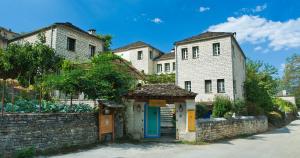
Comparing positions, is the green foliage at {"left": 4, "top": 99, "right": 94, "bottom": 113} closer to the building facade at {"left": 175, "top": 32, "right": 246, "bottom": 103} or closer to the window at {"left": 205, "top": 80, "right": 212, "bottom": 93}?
the building facade at {"left": 175, "top": 32, "right": 246, "bottom": 103}

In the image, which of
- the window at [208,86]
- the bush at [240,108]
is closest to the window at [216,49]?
the window at [208,86]

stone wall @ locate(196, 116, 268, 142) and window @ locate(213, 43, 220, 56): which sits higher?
window @ locate(213, 43, 220, 56)

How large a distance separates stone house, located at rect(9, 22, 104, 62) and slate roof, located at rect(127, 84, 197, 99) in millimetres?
10769

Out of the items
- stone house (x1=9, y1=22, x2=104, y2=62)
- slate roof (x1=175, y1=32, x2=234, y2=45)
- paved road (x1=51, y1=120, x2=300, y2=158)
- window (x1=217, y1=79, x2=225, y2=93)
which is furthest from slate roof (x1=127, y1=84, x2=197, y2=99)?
stone house (x1=9, y1=22, x2=104, y2=62)

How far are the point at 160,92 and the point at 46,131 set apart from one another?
7576mm

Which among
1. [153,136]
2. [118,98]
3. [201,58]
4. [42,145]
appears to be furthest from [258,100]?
[42,145]

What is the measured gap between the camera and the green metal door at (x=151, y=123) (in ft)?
60.1

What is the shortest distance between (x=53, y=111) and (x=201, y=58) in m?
17.2

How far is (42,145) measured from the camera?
12.0 metres

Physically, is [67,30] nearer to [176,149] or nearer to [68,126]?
[68,126]

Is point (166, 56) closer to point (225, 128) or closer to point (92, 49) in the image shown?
point (92, 49)

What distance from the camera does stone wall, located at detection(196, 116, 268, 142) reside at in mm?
17641

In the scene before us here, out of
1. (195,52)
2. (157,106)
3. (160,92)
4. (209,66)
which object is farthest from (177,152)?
(195,52)

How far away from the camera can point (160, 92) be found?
17688 mm
